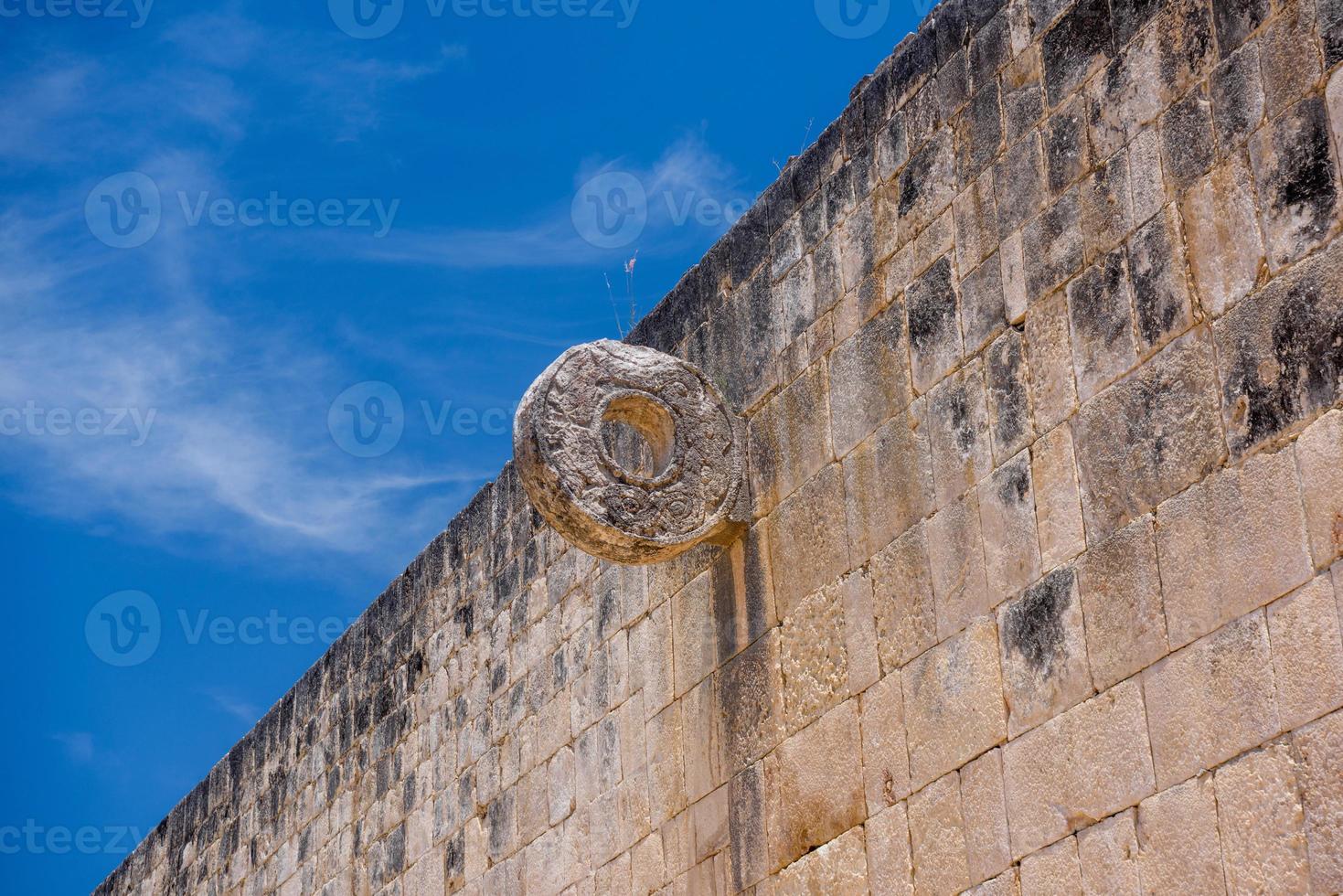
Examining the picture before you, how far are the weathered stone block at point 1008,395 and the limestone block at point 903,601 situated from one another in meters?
0.41

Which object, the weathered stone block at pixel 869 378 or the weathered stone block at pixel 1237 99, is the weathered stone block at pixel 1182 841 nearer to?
the weathered stone block at pixel 1237 99

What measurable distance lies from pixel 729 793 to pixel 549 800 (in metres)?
1.39

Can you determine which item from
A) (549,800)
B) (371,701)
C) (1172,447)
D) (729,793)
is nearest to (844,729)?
(729,793)

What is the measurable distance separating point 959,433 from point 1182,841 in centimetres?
143

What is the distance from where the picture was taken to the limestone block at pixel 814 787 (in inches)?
207

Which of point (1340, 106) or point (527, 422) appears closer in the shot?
point (1340, 106)

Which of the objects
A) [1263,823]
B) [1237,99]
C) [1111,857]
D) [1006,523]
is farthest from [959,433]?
[1263,823]

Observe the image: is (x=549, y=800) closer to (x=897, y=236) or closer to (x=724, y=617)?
(x=724, y=617)

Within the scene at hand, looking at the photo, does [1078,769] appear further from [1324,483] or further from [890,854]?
[1324,483]

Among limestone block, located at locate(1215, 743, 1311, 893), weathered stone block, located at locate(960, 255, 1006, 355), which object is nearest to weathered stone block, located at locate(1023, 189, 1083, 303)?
weathered stone block, located at locate(960, 255, 1006, 355)

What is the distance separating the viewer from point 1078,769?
439 centimetres

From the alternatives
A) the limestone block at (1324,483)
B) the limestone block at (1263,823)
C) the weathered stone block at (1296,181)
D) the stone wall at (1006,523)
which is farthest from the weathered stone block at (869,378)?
the limestone block at (1263,823)

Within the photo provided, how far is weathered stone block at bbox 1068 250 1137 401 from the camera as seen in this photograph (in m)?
4.55

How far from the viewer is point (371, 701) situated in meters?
A: 9.03
